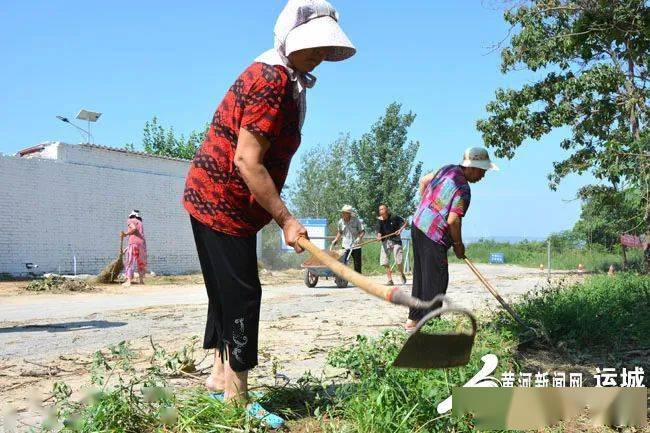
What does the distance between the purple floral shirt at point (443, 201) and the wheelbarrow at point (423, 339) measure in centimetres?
260

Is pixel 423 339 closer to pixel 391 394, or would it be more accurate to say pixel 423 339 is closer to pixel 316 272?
pixel 391 394

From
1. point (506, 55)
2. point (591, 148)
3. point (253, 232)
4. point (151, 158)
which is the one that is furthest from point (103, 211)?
point (253, 232)

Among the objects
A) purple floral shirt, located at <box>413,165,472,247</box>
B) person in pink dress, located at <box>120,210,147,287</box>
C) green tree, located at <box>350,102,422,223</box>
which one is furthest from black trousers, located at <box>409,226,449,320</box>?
green tree, located at <box>350,102,422,223</box>

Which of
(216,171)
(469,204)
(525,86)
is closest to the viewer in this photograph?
(216,171)

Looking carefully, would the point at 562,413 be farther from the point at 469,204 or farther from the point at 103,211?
the point at 103,211

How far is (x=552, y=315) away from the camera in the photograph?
5.54m

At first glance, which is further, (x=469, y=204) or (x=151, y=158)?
(x=151, y=158)

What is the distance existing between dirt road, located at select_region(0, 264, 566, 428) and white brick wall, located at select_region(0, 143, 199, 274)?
7.31 m

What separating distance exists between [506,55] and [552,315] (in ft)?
33.0

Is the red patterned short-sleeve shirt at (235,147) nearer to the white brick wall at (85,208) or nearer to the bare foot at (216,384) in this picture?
the bare foot at (216,384)

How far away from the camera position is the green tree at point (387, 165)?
3303 cm

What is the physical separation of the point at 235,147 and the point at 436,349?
1316 mm

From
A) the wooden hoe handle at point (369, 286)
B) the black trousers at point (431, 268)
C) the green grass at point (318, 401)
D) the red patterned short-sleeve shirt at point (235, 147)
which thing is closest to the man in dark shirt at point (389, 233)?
the black trousers at point (431, 268)

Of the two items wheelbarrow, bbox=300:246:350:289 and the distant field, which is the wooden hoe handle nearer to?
wheelbarrow, bbox=300:246:350:289
